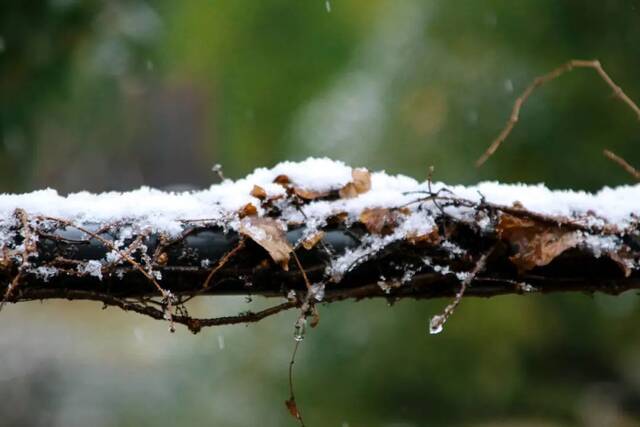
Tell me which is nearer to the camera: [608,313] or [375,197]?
[375,197]

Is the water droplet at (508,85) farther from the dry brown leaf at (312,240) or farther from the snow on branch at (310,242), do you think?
the dry brown leaf at (312,240)

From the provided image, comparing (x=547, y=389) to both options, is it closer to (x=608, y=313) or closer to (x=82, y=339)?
(x=608, y=313)

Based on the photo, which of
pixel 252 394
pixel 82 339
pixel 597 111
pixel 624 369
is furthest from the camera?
pixel 82 339

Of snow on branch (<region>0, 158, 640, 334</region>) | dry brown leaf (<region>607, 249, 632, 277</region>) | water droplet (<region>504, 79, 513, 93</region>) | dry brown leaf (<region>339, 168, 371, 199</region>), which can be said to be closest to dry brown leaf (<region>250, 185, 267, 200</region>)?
snow on branch (<region>0, 158, 640, 334</region>)

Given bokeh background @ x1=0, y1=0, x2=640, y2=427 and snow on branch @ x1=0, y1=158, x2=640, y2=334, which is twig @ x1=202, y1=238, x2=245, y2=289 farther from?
bokeh background @ x1=0, y1=0, x2=640, y2=427

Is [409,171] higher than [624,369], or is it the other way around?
[409,171]

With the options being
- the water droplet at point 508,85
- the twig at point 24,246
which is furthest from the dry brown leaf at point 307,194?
the water droplet at point 508,85

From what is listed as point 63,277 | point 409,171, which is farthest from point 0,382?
point 63,277

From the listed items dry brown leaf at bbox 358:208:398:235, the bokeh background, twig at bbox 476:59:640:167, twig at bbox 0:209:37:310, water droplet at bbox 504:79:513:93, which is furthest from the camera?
water droplet at bbox 504:79:513:93
